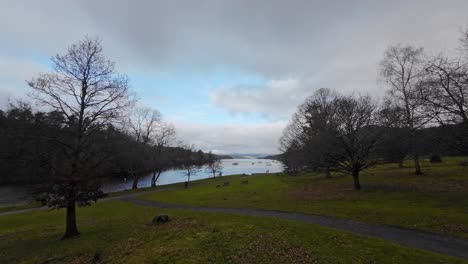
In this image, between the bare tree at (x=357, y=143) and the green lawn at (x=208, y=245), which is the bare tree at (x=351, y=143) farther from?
the green lawn at (x=208, y=245)

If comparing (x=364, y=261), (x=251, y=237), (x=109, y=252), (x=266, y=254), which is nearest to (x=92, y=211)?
(x=109, y=252)

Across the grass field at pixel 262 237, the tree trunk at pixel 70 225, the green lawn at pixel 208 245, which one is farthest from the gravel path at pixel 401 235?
the tree trunk at pixel 70 225

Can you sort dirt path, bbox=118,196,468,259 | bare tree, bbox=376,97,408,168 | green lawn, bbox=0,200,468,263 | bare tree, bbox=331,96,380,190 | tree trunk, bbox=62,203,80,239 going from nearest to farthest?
green lawn, bbox=0,200,468,263, dirt path, bbox=118,196,468,259, tree trunk, bbox=62,203,80,239, bare tree, bbox=376,97,408,168, bare tree, bbox=331,96,380,190

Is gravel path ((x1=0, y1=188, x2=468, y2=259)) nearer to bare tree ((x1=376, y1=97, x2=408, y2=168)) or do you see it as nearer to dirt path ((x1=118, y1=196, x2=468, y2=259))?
dirt path ((x1=118, y1=196, x2=468, y2=259))

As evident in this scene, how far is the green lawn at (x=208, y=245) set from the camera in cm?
860

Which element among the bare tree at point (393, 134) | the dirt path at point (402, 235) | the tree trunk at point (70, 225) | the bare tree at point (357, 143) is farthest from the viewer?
the bare tree at point (357, 143)

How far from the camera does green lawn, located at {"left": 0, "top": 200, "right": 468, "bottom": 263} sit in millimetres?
8602

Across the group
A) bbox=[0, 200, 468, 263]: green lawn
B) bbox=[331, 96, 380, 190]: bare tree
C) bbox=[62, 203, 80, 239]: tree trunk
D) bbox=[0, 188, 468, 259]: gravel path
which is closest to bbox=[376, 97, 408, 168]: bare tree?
bbox=[331, 96, 380, 190]: bare tree

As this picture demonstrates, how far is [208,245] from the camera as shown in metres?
10.3

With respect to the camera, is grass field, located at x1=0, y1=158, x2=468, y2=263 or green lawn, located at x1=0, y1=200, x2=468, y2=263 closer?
green lawn, located at x1=0, y1=200, x2=468, y2=263

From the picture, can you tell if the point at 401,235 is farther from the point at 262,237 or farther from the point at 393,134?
the point at 393,134

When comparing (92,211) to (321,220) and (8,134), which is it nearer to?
(8,134)

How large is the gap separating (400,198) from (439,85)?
7.69 meters

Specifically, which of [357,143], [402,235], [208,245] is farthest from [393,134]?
[208,245]
